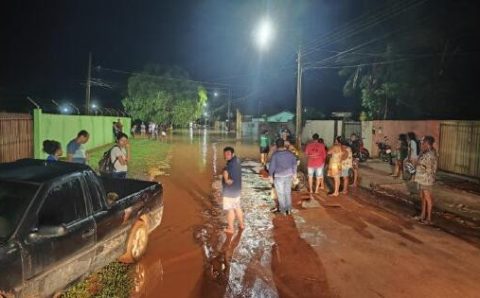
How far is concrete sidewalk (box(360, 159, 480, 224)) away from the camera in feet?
32.5

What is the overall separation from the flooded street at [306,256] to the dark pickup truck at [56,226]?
2.54ft

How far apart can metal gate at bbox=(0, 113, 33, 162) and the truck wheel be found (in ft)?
22.3

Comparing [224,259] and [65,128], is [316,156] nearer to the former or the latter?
[224,259]

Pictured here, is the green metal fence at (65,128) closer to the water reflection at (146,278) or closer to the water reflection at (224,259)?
the water reflection at (224,259)

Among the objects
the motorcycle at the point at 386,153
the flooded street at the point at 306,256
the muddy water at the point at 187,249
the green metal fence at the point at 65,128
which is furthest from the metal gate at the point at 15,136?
the motorcycle at the point at 386,153

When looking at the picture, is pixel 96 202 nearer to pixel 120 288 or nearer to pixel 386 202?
pixel 120 288

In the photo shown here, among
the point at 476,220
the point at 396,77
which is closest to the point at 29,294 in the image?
the point at 476,220

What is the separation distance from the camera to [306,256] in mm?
6410

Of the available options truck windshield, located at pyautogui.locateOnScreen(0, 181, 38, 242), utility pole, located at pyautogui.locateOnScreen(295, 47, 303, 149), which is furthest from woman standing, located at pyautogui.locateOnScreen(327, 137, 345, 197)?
utility pole, located at pyautogui.locateOnScreen(295, 47, 303, 149)

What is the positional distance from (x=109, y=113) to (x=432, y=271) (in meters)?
30.8

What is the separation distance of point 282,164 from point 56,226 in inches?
216

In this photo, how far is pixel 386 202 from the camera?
1086cm

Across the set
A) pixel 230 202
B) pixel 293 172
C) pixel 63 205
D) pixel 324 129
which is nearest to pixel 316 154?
pixel 293 172

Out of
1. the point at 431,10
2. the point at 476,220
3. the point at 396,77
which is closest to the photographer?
the point at 476,220
